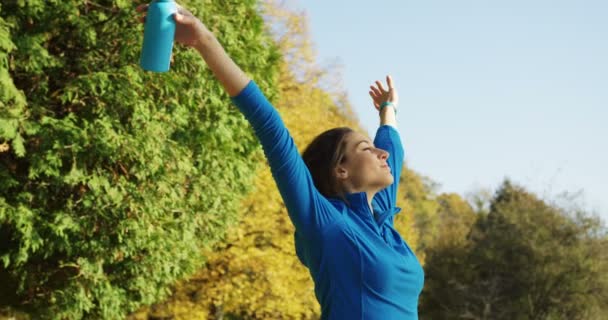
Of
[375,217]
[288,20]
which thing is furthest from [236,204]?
[375,217]

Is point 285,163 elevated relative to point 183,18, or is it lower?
lower

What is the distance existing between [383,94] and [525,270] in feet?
83.3

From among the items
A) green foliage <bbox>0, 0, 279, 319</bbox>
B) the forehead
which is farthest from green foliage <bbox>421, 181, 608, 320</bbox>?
the forehead

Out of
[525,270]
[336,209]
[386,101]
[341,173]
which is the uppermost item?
[525,270]

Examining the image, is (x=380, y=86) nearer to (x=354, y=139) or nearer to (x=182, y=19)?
(x=354, y=139)

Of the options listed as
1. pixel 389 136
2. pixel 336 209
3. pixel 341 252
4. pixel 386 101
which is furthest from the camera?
pixel 386 101

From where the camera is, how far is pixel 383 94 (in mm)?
4234

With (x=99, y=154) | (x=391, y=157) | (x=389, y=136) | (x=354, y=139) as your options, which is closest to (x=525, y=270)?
(x=99, y=154)

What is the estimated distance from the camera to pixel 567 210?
28.6 metres

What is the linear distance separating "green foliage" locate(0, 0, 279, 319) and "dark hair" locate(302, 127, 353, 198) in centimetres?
742

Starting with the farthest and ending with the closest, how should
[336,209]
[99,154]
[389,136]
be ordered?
[99,154] → [389,136] → [336,209]

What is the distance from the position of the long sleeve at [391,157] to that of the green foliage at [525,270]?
24690 millimetres

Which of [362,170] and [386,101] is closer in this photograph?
Answer: [362,170]

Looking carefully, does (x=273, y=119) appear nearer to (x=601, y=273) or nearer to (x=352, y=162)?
(x=352, y=162)
